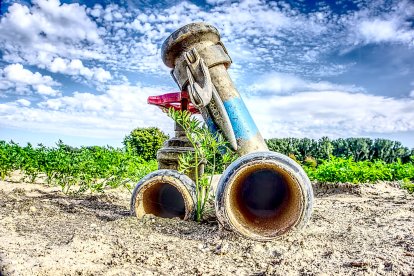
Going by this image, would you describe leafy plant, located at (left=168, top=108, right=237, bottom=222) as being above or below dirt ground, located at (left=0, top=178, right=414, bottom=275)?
above

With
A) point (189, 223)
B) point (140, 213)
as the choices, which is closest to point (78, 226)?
point (140, 213)

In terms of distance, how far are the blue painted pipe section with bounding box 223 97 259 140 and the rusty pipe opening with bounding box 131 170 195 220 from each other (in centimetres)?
70

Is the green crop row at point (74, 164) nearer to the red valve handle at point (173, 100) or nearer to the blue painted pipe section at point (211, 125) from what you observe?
the red valve handle at point (173, 100)

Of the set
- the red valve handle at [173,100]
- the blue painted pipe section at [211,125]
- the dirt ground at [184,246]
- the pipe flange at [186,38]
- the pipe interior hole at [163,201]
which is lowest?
the dirt ground at [184,246]

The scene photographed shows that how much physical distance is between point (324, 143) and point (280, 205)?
9.47 metres

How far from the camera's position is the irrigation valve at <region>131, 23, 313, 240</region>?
115 inches

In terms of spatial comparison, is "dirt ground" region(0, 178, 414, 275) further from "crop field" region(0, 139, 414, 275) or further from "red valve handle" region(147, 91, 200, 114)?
"red valve handle" region(147, 91, 200, 114)

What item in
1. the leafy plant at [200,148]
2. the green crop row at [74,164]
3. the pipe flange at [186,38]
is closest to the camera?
the leafy plant at [200,148]

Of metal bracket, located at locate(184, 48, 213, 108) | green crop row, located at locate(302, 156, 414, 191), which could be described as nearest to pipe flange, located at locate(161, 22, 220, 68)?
metal bracket, located at locate(184, 48, 213, 108)

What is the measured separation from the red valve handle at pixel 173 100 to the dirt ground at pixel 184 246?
1.33 m

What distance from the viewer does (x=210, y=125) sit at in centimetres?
398

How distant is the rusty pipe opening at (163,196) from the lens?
361 centimetres

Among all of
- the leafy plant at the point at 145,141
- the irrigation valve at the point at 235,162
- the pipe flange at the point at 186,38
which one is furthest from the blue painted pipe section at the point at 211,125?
the leafy plant at the point at 145,141

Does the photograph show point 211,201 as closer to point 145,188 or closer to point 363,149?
point 145,188
